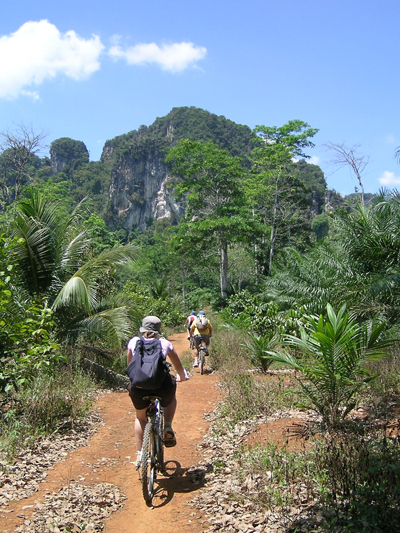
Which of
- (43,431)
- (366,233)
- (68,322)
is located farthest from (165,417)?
(366,233)

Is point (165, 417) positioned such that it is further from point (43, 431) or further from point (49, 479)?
point (43, 431)

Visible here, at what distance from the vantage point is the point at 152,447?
14.9 ft

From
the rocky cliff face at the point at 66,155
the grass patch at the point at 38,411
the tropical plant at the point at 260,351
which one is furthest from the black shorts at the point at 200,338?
the rocky cliff face at the point at 66,155

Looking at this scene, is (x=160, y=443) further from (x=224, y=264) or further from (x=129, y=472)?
(x=224, y=264)

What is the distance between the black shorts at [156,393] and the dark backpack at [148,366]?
0.45 feet

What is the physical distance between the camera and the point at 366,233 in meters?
11.4

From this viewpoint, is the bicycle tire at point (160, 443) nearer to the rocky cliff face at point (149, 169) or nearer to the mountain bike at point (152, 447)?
the mountain bike at point (152, 447)

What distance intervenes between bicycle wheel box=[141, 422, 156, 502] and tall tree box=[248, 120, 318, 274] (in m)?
22.9

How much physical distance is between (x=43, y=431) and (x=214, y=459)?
230 centimetres

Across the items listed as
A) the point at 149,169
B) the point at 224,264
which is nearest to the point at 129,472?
the point at 224,264

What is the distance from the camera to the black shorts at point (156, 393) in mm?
4480

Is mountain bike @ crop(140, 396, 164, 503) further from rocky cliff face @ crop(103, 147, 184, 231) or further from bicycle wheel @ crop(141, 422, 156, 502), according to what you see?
rocky cliff face @ crop(103, 147, 184, 231)

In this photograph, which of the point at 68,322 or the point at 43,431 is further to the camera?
the point at 68,322

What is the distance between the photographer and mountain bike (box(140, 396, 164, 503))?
4.27 m
